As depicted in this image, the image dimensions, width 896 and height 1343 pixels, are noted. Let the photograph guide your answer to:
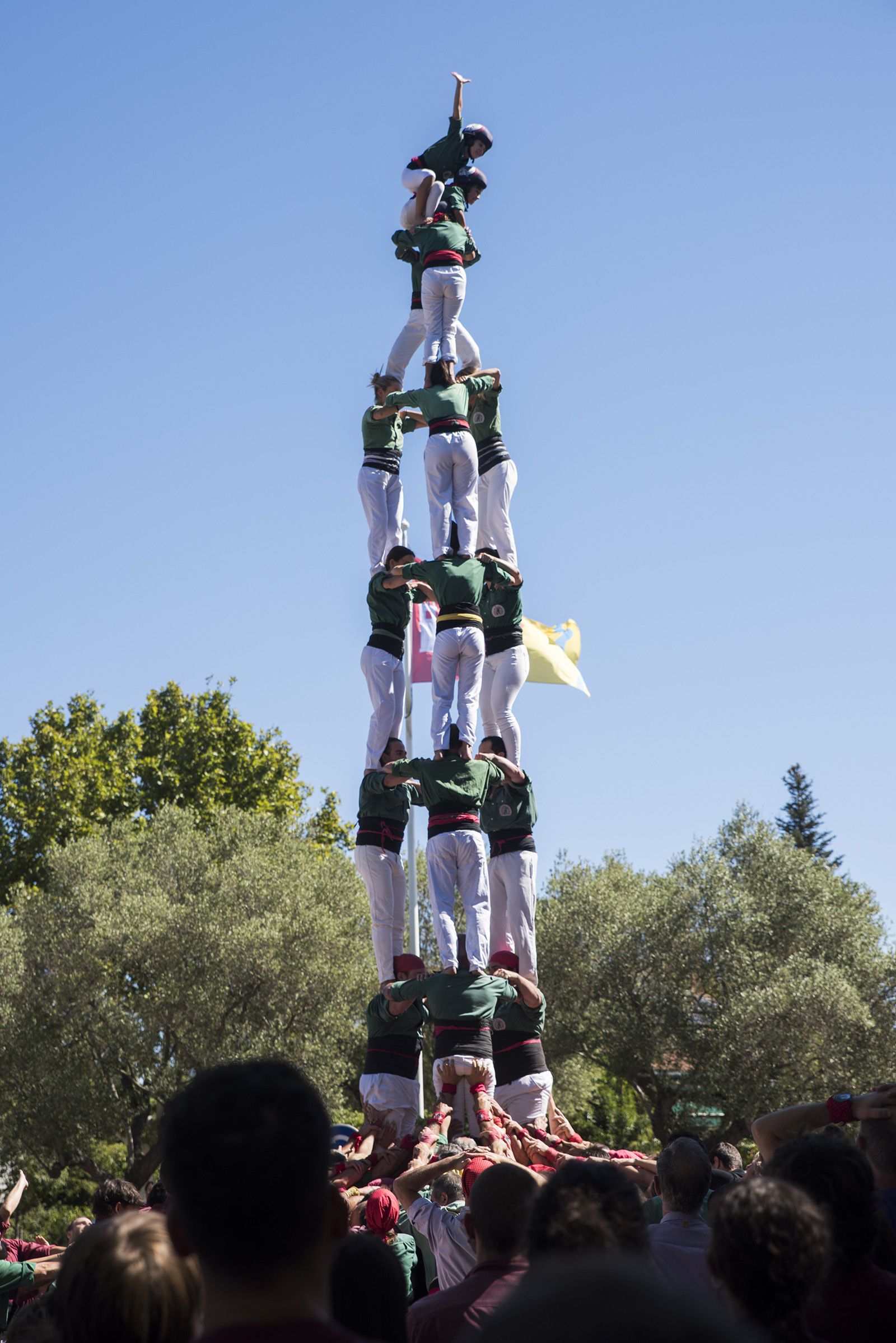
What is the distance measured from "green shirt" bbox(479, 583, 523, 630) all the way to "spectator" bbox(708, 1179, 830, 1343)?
11.2m

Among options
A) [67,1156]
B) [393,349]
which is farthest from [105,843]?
[393,349]

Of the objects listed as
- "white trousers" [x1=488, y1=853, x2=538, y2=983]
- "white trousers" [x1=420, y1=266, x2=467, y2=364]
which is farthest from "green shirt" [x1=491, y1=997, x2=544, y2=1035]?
"white trousers" [x1=420, y1=266, x2=467, y2=364]

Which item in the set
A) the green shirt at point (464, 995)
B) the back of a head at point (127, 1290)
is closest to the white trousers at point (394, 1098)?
the green shirt at point (464, 995)

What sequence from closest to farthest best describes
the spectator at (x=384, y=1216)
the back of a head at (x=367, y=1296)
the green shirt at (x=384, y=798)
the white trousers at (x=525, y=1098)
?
the back of a head at (x=367, y=1296) < the spectator at (x=384, y=1216) < the white trousers at (x=525, y=1098) < the green shirt at (x=384, y=798)

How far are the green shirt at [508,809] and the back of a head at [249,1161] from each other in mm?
10890

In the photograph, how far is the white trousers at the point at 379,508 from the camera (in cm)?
1398

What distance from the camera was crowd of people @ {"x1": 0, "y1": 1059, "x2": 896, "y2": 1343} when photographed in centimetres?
113

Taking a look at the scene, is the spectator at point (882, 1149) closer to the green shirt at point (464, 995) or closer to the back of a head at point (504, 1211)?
the back of a head at point (504, 1211)

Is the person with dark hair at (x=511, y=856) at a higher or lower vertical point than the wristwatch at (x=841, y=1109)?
higher

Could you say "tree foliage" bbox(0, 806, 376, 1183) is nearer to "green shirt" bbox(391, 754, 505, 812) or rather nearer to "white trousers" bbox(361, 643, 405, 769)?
"white trousers" bbox(361, 643, 405, 769)

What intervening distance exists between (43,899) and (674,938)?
12720 millimetres

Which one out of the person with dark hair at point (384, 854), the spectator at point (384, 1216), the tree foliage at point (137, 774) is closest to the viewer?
the spectator at point (384, 1216)

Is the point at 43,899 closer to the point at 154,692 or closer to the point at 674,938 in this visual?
the point at 154,692

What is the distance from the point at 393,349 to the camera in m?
14.5
